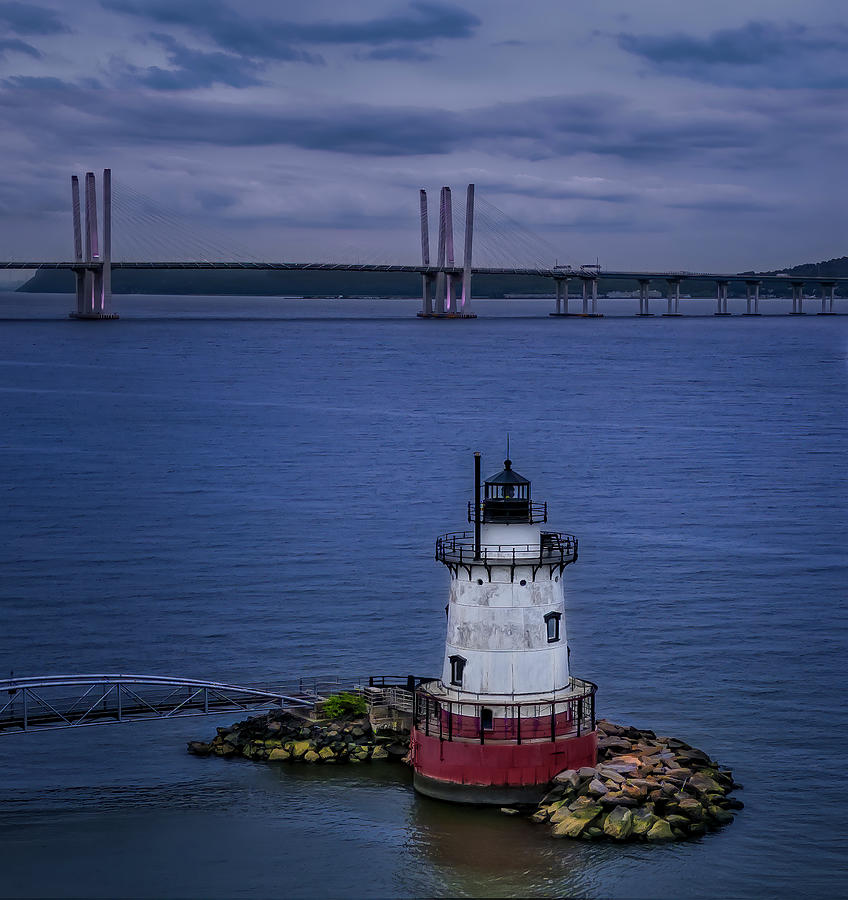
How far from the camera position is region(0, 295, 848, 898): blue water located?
877 inches

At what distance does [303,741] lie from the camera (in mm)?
25984

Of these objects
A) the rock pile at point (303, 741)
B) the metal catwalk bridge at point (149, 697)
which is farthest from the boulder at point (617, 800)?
the metal catwalk bridge at point (149, 697)

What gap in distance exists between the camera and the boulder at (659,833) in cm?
2241

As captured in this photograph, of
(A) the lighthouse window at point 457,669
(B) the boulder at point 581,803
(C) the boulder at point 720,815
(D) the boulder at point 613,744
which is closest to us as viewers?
(B) the boulder at point 581,803

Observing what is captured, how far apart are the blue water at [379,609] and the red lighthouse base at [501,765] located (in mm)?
384

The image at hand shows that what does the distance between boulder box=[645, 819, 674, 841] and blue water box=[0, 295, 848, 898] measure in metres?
0.18

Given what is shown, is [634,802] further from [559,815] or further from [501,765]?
[501,765]

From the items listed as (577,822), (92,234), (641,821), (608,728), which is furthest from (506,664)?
(92,234)

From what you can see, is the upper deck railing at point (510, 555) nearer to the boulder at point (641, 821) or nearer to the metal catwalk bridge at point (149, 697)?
the boulder at point (641, 821)

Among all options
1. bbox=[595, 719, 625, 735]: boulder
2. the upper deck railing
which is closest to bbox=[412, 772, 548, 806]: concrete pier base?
bbox=[595, 719, 625, 735]: boulder

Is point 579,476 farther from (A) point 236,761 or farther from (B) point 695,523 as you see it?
(A) point 236,761

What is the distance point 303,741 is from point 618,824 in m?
5.95

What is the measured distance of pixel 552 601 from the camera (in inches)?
899

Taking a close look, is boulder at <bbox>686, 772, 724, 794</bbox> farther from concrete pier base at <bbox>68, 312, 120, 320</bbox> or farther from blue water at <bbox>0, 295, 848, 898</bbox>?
concrete pier base at <bbox>68, 312, 120, 320</bbox>
